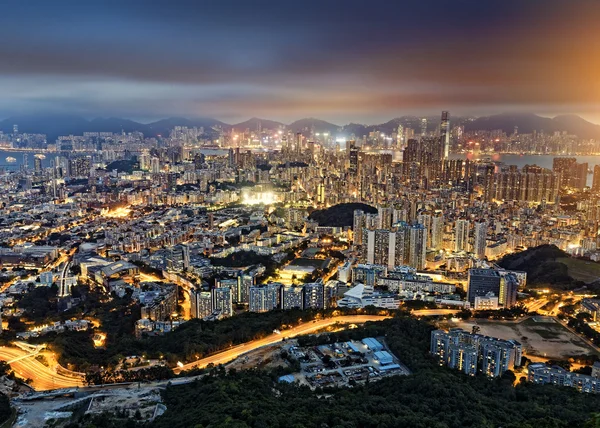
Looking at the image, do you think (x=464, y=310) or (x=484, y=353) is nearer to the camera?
(x=484, y=353)

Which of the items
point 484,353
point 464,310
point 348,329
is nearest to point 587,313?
point 464,310

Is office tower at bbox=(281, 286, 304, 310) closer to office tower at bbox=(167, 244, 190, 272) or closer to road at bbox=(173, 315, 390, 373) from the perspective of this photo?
road at bbox=(173, 315, 390, 373)

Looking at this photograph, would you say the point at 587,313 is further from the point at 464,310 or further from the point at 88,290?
the point at 88,290

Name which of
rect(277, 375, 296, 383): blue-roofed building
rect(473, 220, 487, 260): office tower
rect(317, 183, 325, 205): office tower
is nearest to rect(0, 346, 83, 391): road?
rect(277, 375, 296, 383): blue-roofed building

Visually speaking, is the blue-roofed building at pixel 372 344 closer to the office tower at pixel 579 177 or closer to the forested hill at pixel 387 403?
the forested hill at pixel 387 403

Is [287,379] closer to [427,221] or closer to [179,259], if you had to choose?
[179,259]

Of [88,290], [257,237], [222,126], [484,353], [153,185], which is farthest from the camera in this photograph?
[222,126]
